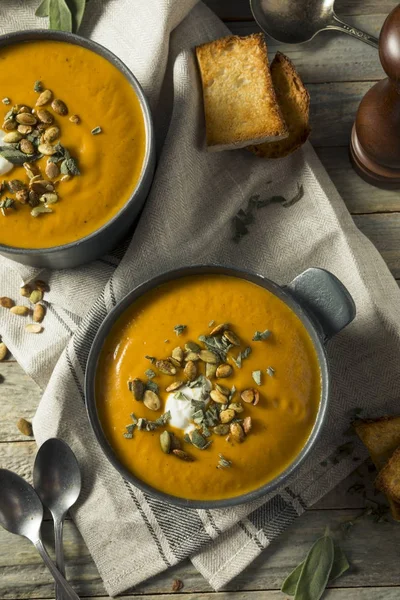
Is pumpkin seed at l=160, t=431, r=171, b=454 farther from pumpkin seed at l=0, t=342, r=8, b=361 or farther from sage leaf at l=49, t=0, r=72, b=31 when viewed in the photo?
sage leaf at l=49, t=0, r=72, b=31

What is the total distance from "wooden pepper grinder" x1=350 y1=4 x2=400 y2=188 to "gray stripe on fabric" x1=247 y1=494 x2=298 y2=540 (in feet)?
3.48

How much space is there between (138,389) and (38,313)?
1.79ft

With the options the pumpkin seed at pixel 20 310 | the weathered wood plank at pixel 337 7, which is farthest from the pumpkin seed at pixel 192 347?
the weathered wood plank at pixel 337 7

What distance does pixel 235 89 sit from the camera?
2.35m

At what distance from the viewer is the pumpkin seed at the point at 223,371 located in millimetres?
2008

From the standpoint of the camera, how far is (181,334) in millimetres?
2051

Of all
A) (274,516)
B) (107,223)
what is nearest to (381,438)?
(274,516)

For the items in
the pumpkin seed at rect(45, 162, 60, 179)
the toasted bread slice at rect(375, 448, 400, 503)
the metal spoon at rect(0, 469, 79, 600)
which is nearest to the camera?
the pumpkin seed at rect(45, 162, 60, 179)

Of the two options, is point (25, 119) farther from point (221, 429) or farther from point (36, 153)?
point (221, 429)

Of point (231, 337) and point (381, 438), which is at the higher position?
point (231, 337)

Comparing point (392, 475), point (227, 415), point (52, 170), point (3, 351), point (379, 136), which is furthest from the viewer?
point (3, 351)

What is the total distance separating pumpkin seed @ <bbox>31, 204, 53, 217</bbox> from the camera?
2.10m

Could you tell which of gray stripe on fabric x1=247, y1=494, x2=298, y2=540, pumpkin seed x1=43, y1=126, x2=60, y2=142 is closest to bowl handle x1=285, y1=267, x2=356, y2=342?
gray stripe on fabric x1=247, y1=494, x2=298, y2=540

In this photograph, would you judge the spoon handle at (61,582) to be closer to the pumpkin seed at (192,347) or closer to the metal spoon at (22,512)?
the metal spoon at (22,512)
